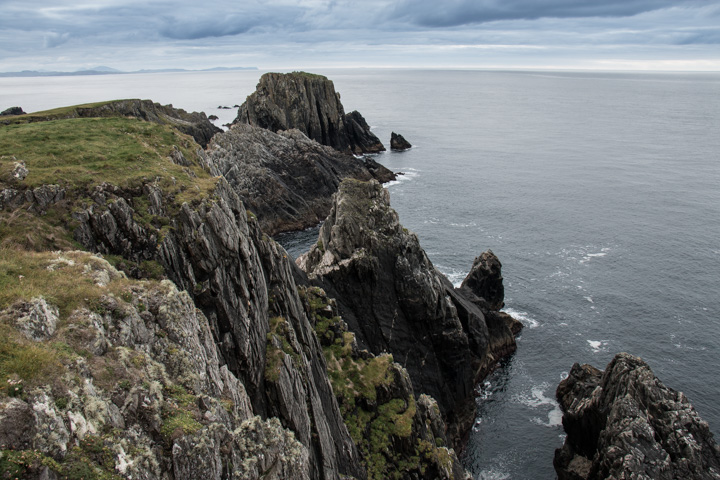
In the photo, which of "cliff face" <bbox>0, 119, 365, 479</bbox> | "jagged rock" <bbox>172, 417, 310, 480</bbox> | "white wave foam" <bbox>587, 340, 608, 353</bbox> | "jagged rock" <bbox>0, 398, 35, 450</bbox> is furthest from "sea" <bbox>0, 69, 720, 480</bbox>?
"jagged rock" <bbox>0, 398, 35, 450</bbox>

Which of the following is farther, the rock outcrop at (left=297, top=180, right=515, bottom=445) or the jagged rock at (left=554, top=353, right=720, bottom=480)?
the rock outcrop at (left=297, top=180, right=515, bottom=445)

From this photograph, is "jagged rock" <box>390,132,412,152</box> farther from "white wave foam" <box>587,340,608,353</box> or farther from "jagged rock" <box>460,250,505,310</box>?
"white wave foam" <box>587,340,608,353</box>

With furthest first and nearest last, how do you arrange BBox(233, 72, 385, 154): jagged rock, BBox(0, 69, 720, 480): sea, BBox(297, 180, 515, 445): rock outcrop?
BBox(233, 72, 385, 154): jagged rock
BBox(0, 69, 720, 480): sea
BBox(297, 180, 515, 445): rock outcrop

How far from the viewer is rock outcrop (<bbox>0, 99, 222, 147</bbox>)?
57.9m

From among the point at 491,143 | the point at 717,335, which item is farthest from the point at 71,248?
the point at 491,143

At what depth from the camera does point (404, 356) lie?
159 ft

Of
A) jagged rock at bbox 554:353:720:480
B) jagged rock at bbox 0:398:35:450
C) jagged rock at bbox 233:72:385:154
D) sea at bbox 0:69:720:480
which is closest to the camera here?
jagged rock at bbox 0:398:35:450

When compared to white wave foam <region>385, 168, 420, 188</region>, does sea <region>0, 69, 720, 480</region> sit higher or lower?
lower

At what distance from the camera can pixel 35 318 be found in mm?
15984

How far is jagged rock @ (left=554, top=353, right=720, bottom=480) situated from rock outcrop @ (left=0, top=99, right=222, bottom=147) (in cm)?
5991

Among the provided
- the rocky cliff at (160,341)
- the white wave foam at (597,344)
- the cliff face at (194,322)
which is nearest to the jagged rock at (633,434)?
the rocky cliff at (160,341)

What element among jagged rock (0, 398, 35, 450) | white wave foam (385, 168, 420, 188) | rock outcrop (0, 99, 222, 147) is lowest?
white wave foam (385, 168, 420, 188)

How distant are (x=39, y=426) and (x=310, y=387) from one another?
1658cm

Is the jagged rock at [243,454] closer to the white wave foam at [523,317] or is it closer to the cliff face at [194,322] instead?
the cliff face at [194,322]
